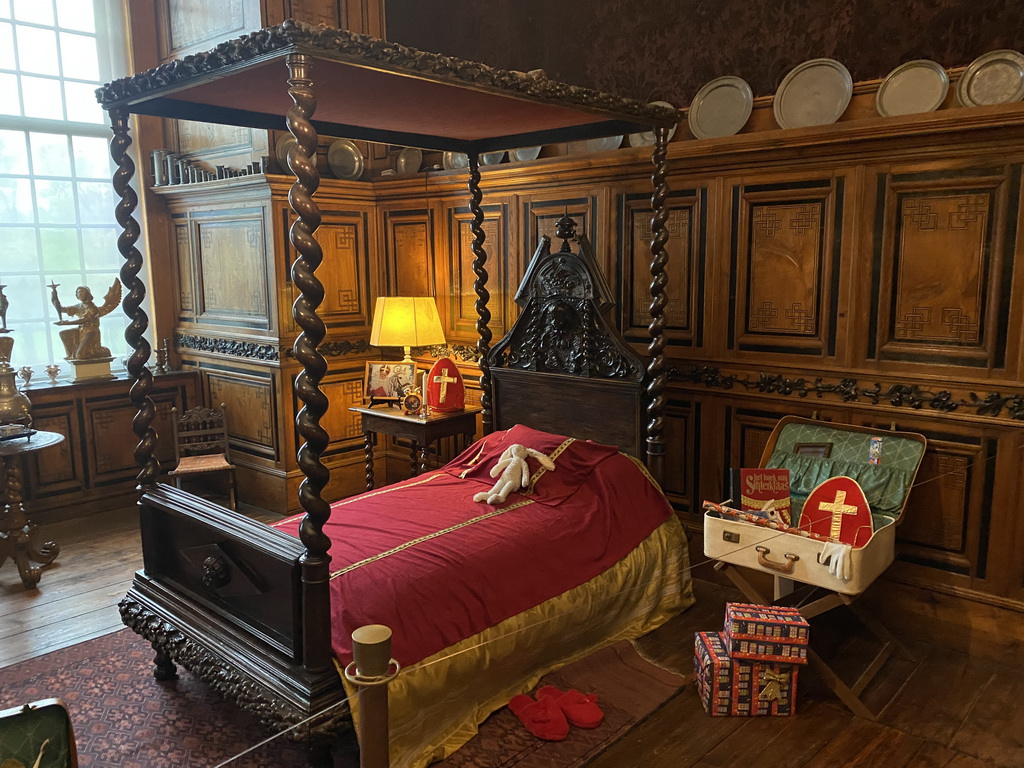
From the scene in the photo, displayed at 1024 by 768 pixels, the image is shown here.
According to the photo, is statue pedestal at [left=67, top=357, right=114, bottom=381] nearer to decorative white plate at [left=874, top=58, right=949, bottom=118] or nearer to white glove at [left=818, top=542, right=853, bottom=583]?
white glove at [left=818, top=542, right=853, bottom=583]

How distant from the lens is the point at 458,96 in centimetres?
309

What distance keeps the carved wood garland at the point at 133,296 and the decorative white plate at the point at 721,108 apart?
2675 millimetres

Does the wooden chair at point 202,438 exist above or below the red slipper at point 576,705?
above

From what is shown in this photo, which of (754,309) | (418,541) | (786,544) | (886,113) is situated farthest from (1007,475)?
(418,541)

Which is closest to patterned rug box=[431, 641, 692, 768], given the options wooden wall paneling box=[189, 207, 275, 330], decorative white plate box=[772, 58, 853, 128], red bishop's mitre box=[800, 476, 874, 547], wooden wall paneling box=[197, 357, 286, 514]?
red bishop's mitre box=[800, 476, 874, 547]

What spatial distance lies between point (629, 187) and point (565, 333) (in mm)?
857

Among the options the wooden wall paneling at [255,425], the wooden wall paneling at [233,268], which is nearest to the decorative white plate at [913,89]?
the wooden wall paneling at [233,268]

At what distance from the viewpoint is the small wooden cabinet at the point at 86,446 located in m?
5.11

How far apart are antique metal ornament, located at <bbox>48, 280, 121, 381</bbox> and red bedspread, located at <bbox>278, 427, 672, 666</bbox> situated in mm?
2764

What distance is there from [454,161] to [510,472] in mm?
2400

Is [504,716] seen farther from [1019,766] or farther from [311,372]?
[1019,766]

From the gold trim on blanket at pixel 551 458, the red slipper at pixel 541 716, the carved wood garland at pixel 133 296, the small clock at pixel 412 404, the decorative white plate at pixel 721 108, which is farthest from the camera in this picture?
the small clock at pixel 412 404

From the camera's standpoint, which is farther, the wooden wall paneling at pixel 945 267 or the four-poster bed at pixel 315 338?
the wooden wall paneling at pixel 945 267

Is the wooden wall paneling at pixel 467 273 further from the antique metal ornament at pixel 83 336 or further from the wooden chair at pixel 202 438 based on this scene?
the antique metal ornament at pixel 83 336
